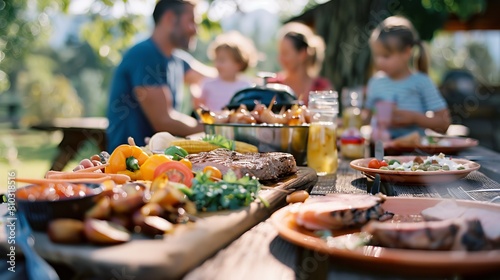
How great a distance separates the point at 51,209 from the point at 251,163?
2.74 ft

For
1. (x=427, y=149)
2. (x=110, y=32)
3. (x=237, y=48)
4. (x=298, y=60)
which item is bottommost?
(x=427, y=149)

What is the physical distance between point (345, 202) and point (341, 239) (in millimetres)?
115

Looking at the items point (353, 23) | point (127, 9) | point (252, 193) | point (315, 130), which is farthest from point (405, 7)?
point (252, 193)

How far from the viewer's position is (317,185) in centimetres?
227

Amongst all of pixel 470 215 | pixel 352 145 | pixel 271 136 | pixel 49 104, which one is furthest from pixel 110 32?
pixel 49 104

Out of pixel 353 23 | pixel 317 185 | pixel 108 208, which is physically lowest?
pixel 317 185

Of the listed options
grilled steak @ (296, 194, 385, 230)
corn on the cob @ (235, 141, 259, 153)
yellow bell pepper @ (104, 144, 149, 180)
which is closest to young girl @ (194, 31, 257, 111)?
corn on the cob @ (235, 141, 259, 153)

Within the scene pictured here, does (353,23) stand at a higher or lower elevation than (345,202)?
higher

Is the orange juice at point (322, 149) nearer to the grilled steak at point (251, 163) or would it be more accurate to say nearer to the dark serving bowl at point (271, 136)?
the dark serving bowl at point (271, 136)

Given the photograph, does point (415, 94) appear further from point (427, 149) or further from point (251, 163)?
point (251, 163)

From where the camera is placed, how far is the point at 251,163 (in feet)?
6.32

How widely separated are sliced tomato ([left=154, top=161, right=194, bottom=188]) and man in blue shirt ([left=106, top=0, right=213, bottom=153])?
2.80 m

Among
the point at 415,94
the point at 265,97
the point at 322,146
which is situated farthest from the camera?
the point at 415,94

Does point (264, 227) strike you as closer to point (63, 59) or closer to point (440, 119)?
point (440, 119)
